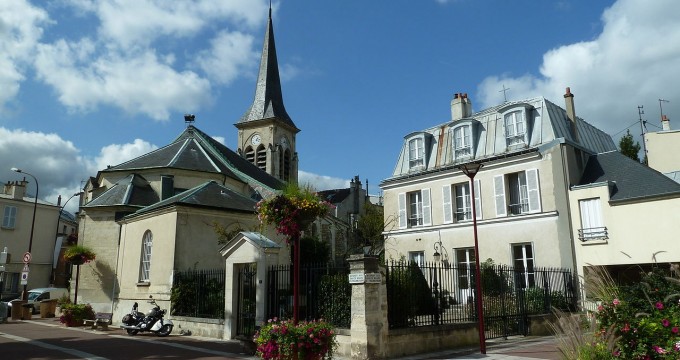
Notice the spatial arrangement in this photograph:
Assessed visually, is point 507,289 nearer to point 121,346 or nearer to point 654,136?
point 121,346

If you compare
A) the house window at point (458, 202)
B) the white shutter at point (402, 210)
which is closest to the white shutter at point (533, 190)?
the house window at point (458, 202)

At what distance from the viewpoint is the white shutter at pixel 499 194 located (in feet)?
65.0

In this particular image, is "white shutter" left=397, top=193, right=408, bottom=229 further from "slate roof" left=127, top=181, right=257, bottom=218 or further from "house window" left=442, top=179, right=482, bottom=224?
"slate roof" left=127, top=181, right=257, bottom=218

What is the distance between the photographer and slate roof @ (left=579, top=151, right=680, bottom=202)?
16906 millimetres

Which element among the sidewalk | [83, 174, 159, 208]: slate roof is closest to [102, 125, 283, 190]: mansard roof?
[83, 174, 159, 208]: slate roof

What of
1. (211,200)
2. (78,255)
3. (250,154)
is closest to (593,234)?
(211,200)

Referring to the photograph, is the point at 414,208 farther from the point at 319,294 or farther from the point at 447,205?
the point at 319,294

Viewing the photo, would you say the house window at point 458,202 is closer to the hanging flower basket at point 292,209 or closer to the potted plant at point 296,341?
the hanging flower basket at point 292,209

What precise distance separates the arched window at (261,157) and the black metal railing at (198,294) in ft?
91.2

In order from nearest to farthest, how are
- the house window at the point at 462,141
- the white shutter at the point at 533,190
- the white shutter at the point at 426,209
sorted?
the white shutter at the point at 533,190 < the house window at the point at 462,141 < the white shutter at the point at 426,209

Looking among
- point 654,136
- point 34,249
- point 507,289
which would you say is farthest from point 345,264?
point 34,249

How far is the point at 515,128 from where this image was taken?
20.5 metres

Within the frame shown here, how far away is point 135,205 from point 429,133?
14383mm

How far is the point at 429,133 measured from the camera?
78.2ft
